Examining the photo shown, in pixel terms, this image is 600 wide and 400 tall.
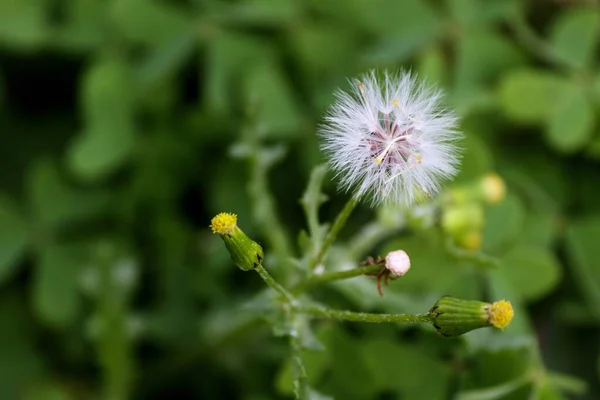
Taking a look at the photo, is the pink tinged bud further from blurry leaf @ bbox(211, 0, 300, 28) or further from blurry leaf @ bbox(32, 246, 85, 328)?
blurry leaf @ bbox(32, 246, 85, 328)

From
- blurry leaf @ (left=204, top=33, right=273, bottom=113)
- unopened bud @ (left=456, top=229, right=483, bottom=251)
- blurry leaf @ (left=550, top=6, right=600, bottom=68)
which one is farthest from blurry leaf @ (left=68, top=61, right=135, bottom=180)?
blurry leaf @ (left=550, top=6, right=600, bottom=68)

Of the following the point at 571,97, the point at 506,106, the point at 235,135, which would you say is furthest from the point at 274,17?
the point at 571,97

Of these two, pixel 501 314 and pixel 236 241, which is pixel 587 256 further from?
pixel 236 241

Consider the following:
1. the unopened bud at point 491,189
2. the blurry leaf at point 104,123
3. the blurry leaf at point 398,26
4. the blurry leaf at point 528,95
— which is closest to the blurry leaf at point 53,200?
the blurry leaf at point 104,123

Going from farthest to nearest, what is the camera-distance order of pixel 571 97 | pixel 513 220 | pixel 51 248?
pixel 51 248, pixel 571 97, pixel 513 220

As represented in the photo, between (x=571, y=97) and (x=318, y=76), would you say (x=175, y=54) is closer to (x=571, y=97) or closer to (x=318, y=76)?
(x=318, y=76)
